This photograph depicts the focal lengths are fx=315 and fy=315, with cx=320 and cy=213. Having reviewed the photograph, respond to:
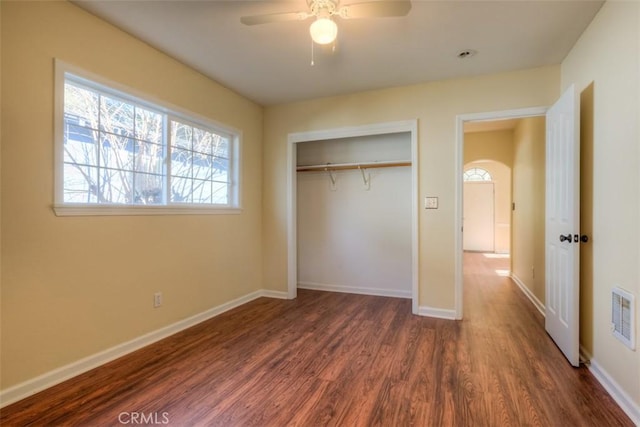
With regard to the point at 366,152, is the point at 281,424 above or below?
below

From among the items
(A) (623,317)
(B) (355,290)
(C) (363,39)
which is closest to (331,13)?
(C) (363,39)

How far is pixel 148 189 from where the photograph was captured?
2.72 metres

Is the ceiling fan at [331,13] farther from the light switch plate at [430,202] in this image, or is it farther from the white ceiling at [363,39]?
the light switch plate at [430,202]

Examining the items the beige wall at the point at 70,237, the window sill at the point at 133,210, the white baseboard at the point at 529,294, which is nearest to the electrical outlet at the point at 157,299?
the beige wall at the point at 70,237

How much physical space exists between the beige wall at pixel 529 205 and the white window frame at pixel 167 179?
3.55m

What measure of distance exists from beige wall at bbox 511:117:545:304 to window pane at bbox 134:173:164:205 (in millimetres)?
4059

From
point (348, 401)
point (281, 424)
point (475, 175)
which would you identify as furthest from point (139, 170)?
point (475, 175)

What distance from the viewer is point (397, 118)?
3.48 metres

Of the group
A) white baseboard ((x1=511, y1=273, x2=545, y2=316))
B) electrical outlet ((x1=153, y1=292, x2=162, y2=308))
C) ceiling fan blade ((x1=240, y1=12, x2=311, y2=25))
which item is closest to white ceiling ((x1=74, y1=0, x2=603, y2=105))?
ceiling fan blade ((x1=240, y1=12, x2=311, y2=25))

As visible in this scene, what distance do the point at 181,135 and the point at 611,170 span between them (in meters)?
3.39

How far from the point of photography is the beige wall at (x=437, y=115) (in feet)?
10.00

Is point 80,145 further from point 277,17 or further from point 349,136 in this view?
point 349,136

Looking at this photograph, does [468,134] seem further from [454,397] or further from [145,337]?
[145,337]

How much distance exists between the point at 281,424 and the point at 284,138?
3193 mm
